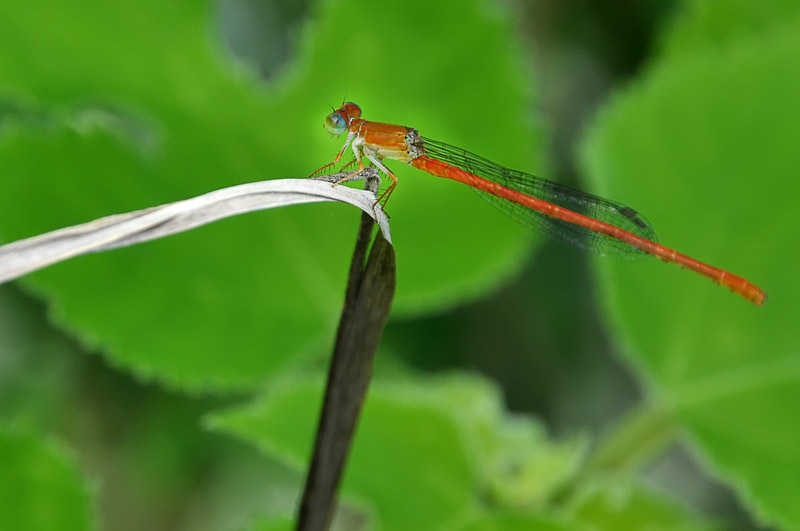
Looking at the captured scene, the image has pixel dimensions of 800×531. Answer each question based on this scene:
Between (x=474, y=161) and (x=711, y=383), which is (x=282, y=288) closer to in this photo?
(x=474, y=161)

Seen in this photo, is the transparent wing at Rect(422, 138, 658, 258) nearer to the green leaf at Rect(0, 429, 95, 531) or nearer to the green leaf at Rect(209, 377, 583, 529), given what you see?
the green leaf at Rect(209, 377, 583, 529)

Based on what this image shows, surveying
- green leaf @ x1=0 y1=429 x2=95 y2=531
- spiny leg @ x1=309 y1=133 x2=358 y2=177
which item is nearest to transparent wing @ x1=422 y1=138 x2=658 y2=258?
spiny leg @ x1=309 y1=133 x2=358 y2=177

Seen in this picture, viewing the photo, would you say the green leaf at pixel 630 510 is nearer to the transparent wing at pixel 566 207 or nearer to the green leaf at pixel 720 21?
the transparent wing at pixel 566 207

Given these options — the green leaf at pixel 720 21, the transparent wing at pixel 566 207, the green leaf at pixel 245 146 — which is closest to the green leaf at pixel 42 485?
the green leaf at pixel 245 146

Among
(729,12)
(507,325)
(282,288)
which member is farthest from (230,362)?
(729,12)

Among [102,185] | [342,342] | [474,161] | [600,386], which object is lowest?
[342,342]
